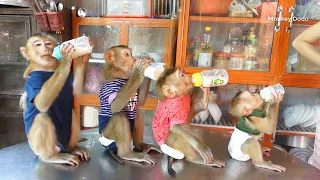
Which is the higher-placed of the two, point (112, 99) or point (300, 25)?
point (300, 25)

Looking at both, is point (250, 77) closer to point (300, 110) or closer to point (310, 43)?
point (300, 110)

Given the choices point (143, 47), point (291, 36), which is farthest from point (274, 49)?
point (143, 47)

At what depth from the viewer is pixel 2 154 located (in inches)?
31.1

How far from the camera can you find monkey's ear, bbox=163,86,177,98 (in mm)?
727

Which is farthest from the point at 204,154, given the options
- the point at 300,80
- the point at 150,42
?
the point at 150,42

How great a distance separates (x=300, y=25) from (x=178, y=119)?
1.27 m

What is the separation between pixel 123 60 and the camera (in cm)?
78

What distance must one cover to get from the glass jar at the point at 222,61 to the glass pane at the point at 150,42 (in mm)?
316

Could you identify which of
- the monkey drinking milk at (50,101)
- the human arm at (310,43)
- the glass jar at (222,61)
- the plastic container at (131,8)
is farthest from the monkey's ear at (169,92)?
the plastic container at (131,8)

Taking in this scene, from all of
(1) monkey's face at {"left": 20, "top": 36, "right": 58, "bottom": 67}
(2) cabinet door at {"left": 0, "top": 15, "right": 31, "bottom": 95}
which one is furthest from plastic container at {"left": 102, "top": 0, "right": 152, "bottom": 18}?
(1) monkey's face at {"left": 20, "top": 36, "right": 58, "bottom": 67}

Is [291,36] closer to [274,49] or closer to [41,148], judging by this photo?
[274,49]

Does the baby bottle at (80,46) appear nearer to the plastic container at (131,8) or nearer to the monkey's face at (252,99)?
the monkey's face at (252,99)

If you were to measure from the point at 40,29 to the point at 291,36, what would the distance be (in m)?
1.46

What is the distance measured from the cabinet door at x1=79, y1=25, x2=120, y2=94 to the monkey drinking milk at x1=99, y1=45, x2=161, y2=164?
120 cm
